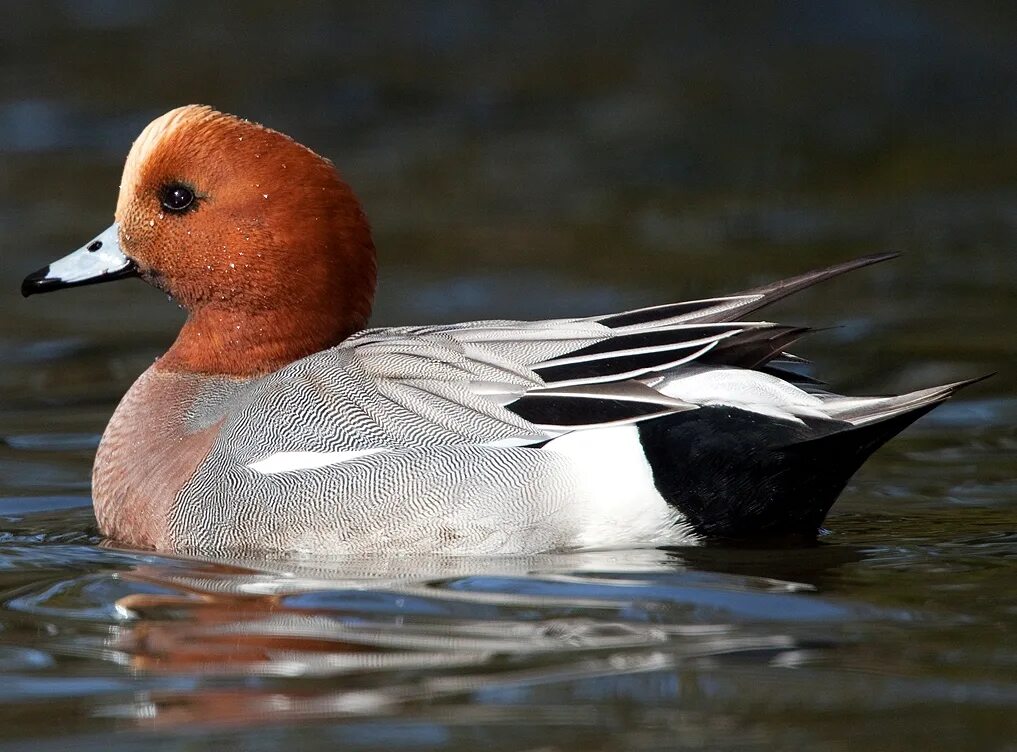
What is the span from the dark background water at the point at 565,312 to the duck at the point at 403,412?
12 cm

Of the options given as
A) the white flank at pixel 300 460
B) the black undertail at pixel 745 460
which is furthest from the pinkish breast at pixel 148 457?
the black undertail at pixel 745 460

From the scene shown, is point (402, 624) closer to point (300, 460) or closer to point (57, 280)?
point (300, 460)

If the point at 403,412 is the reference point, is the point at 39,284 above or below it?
above

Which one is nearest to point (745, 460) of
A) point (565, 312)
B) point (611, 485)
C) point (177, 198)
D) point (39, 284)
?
point (611, 485)

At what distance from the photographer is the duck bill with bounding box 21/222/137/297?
16.7ft

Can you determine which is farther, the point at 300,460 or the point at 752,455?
the point at 300,460

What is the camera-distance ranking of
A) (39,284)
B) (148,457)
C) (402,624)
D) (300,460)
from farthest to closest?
1. (39,284)
2. (148,457)
3. (300,460)
4. (402,624)

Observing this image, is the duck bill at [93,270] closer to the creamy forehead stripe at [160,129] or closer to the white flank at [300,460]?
the creamy forehead stripe at [160,129]

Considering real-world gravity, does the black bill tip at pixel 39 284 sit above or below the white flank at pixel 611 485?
above

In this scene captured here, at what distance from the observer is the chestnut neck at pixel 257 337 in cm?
499

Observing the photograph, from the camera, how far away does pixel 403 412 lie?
4.55 meters

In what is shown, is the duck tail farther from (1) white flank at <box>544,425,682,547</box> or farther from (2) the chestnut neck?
(2) the chestnut neck

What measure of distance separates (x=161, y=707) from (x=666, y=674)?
3.27 ft

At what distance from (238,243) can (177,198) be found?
0.22 meters
